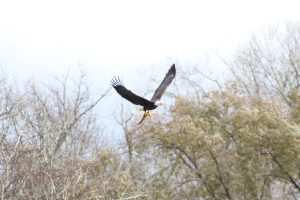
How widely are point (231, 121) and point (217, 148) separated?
809 millimetres

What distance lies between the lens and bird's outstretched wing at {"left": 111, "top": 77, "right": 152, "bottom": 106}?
7.87m

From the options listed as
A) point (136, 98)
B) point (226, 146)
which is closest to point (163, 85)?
point (136, 98)

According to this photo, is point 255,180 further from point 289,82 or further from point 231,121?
point 289,82

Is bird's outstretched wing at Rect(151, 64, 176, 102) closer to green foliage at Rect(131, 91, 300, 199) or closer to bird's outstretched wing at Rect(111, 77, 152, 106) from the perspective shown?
bird's outstretched wing at Rect(111, 77, 152, 106)

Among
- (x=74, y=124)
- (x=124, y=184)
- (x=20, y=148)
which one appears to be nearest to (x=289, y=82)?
(x=74, y=124)

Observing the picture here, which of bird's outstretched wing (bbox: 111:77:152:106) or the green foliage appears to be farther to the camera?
the green foliage

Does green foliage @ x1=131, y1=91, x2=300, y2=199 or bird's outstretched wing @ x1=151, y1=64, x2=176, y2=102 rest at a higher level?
green foliage @ x1=131, y1=91, x2=300, y2=199

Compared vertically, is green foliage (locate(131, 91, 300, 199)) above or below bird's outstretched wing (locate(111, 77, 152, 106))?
above

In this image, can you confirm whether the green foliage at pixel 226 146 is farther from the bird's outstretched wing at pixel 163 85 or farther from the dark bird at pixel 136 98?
the dark bird at pixel 136 98

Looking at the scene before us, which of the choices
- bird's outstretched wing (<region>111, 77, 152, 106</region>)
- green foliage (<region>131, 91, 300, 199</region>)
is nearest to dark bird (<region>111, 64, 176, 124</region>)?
bird's outstretched wing (<region>111, 77, 152, 106</region>)

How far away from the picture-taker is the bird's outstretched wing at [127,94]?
7.87 meters

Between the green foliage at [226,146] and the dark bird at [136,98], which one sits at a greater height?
the green foliage at [226,146]

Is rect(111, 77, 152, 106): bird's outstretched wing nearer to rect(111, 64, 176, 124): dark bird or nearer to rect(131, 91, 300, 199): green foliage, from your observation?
rect(111, 64, 176, 124): dark bird

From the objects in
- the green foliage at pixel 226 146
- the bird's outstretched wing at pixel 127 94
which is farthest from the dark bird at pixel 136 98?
the green foliage at pixel 226 146
